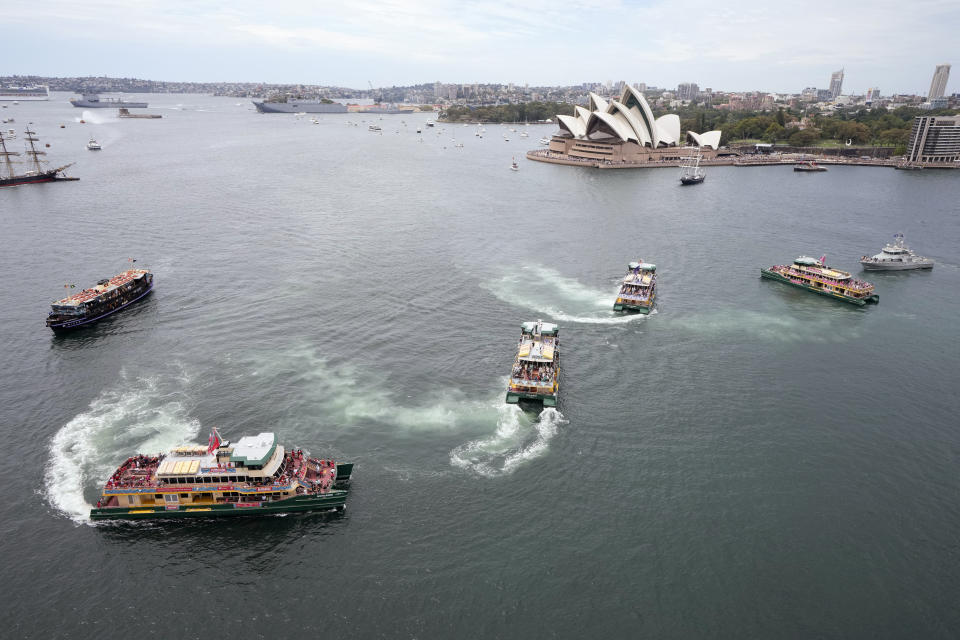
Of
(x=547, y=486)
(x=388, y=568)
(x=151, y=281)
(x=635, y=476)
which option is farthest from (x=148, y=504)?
(x=151, y=281)

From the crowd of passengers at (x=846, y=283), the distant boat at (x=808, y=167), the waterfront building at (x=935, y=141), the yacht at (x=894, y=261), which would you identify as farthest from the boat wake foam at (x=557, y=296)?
the waterfront building at (x=935, y=141)

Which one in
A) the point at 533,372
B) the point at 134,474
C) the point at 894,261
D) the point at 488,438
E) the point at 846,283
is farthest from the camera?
the point at 894,261

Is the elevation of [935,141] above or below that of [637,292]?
above

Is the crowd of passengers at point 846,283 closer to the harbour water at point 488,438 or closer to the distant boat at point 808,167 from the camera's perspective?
the harbour water at point 488,438

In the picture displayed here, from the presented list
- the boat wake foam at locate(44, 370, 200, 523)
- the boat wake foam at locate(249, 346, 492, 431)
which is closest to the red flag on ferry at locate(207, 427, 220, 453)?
the boat wake foam at locate(44, 370, 200, 523)

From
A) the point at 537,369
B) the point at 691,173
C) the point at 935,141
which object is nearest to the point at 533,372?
the point at 537,369

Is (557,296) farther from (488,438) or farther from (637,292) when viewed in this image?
(488,438)

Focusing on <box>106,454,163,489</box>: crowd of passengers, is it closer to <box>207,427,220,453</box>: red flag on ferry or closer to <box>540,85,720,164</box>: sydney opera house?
<box>207,427,220,453</box>: red flag on ferry

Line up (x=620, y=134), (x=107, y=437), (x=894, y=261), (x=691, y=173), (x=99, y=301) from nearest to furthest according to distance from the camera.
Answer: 1. (x=107, y=437)
2. (x=99, y=301)
3. (x=894, y=261)
4. (x=691, y=173)
5. (x=620, y=134)
